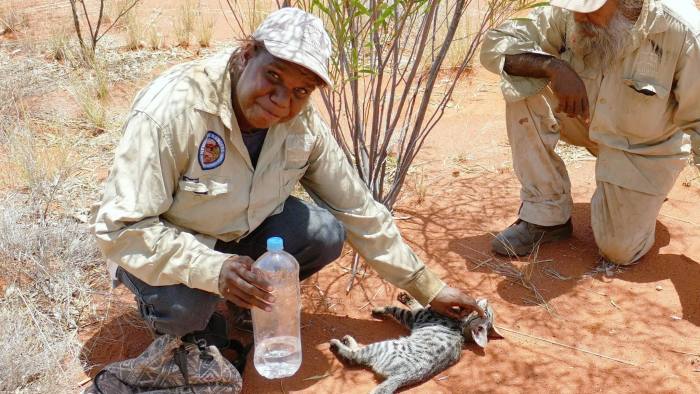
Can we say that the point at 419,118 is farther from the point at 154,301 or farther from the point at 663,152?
the point at 154,301

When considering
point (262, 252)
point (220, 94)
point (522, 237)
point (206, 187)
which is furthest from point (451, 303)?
point (220, 94)

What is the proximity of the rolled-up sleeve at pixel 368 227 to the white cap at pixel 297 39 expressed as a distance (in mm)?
611

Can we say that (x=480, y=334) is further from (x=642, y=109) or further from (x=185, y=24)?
(x=185, y=24)

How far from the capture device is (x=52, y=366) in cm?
304

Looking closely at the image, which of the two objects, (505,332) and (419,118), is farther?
(419,118)

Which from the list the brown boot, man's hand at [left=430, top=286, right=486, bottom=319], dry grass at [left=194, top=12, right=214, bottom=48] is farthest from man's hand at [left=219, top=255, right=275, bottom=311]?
dry grass at [left=194, top=12, right=214, bottom=48]

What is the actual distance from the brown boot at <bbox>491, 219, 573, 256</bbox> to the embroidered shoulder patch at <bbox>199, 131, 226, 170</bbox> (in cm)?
186

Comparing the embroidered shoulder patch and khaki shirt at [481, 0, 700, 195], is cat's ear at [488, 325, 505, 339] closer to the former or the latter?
khaki shirt at [481, 0, 700, 195]

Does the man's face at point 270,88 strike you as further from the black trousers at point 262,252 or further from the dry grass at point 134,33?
the dry grass at point 134,33

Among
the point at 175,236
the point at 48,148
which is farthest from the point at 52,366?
the point at 48,148

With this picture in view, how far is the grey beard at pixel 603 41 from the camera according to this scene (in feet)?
12.2

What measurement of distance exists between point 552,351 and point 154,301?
5.75 feet

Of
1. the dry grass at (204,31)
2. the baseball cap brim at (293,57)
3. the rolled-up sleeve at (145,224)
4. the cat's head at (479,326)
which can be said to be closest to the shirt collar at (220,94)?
the rolled-up sleeve at (145,224)

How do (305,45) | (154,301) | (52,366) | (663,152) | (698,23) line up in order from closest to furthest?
(305,45) → (154,301) → (52,366) → (698,23) → (663,152)
